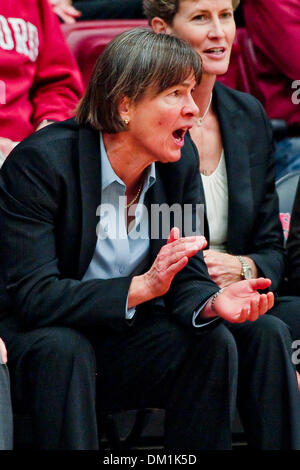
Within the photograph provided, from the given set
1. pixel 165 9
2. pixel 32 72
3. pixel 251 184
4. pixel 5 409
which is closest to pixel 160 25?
pixel 165 9

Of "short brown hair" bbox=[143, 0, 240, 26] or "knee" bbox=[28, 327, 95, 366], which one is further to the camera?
"short brown hair" bbox=[143, 0, 240, 26]

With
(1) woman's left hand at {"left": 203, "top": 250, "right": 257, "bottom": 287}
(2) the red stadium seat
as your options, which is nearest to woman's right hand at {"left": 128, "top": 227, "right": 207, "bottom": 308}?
(1) woman's left hand at {"left": 203, "top": 250, "right": 257, "bottom": 287}

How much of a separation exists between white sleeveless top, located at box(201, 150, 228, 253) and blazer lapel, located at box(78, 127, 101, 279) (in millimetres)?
446

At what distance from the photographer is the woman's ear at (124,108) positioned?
72.4 inches

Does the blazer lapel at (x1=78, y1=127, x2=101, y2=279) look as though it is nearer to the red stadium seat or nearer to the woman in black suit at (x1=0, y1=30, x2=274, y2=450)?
the woman in black suit at (x1=0, y1=30, x2=274, y2=450)

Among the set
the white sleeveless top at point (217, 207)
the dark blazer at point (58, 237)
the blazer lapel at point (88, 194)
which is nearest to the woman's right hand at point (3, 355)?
the dark blazer at point (58, 237)

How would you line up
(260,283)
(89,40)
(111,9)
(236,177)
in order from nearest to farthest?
(260,283) → (236,177) → (89,40) → (111,9)

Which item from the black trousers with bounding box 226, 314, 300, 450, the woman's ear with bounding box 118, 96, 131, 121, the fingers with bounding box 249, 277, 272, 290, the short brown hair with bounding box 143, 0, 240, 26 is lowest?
the black trousers with bounding box 226, 314, 300, 450

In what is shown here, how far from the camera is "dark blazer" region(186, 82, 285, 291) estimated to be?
218 centimetres

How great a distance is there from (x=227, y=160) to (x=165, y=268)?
60 centimetres

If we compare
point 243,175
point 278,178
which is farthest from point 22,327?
point 278,178

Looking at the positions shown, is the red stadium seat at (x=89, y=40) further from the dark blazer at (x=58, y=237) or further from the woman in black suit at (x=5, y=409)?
the woman in black suit at (x=5, y=409)

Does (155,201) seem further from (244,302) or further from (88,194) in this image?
(244,302)

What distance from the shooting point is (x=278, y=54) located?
285cm
